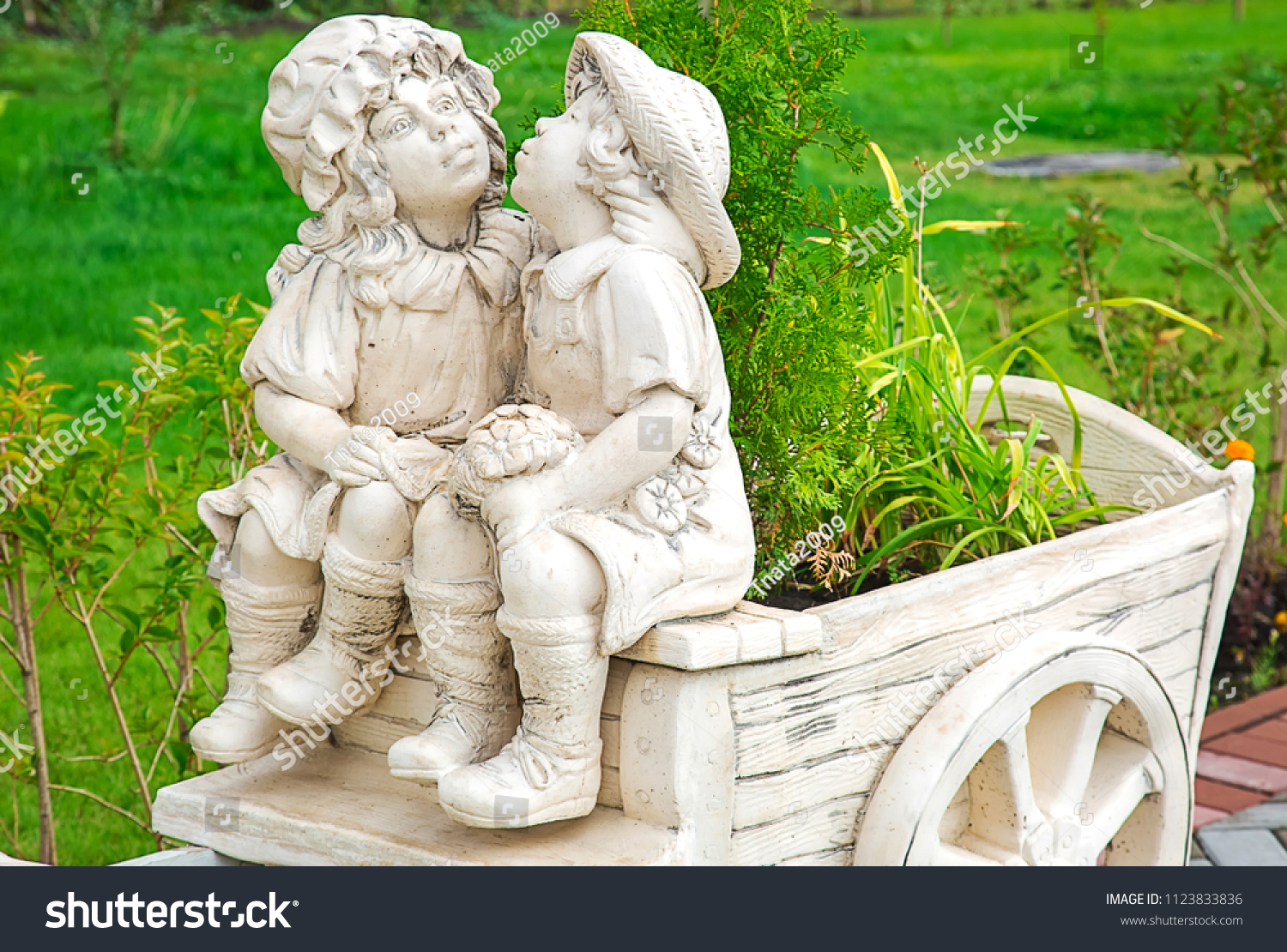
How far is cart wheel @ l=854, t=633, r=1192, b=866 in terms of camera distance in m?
2.04

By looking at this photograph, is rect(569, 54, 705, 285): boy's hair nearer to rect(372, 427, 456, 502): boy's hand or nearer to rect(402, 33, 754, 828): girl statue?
rect(402, 33, 754, 828): girl statue

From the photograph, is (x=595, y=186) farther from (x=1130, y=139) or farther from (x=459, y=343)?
(x=1130, y=139)

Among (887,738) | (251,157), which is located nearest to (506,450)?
(887,738)

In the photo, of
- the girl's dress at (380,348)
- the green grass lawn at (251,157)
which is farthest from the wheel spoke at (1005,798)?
the green grass lawn at (251,157)

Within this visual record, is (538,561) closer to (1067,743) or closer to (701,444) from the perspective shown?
(701,444)

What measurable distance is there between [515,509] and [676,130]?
508 millimetres

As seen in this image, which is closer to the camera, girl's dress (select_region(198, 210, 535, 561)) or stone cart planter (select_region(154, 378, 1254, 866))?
stone cart planter (select_region(154, 378, 1254, 866))

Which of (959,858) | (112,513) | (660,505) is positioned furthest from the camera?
(112,513)

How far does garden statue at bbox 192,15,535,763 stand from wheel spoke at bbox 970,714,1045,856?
761 mm

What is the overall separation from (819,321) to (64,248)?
3.70 metres

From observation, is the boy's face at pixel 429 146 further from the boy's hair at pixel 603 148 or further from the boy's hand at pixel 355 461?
the boy's hand at pixel 355 461

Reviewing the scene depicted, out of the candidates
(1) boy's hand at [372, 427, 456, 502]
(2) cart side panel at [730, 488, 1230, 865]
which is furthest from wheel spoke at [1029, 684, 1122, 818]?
(1) boy's hand at [372, 427, 456, 502]

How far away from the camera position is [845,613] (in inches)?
78.2

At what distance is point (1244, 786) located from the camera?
3.38 meters
